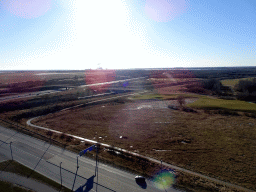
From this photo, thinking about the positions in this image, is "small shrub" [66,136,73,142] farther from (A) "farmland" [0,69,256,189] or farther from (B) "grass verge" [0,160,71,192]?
(B) "grass verge" [0,160,71,192]

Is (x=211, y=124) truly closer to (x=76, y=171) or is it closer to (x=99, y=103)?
(x=76, y=171)

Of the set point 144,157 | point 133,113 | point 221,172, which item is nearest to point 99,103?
point 133,113

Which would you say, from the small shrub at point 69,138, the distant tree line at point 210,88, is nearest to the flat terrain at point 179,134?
the small shrub at point 69,138

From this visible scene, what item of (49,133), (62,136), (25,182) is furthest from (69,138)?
(25,182)

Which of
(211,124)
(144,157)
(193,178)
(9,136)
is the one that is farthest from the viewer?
(211,124)

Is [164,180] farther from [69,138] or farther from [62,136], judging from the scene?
[62,136]

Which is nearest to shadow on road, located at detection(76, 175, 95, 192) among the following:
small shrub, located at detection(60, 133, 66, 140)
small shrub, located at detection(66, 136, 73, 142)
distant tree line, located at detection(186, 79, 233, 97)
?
small shrub, located at detection(66, 136, 73, 142)

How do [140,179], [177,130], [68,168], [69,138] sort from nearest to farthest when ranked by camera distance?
[140,179], [68,168], [69,138], [177,130]
